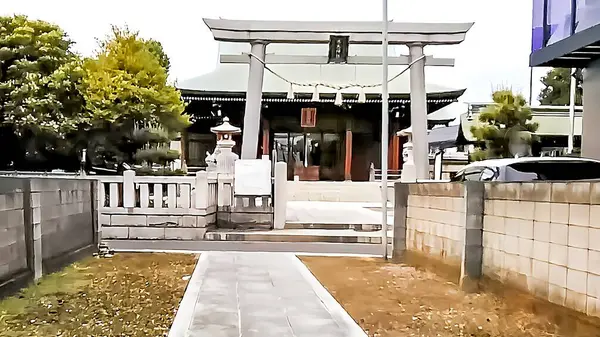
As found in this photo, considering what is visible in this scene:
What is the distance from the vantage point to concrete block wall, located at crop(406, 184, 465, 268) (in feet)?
23.2

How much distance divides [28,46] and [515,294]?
18369 mm

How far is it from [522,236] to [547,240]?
0.47 metres

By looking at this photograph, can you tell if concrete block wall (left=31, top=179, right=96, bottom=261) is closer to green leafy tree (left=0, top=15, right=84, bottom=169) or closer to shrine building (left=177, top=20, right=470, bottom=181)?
green leafy tree (left=0, top=15, right=84, bottom=169)

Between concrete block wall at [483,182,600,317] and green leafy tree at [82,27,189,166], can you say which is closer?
concrete block wall at [483,182,600,317]

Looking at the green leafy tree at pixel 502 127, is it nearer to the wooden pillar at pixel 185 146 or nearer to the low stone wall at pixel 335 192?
the low stone wall at pixel 335 192

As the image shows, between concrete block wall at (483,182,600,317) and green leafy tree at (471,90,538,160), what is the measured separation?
1544cm

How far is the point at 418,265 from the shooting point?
8.41m

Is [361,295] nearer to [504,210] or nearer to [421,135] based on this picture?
[504,210]

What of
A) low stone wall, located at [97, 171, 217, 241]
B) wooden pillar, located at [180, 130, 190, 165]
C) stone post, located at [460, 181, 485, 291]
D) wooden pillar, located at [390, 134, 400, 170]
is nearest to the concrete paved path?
stone post, located at [460, 181, 485, 291]

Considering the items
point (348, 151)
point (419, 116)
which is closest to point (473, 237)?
point (419, 116)

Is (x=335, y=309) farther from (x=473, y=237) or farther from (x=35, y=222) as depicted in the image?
(x=35, y=222)

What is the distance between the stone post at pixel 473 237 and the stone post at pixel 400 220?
242 cm

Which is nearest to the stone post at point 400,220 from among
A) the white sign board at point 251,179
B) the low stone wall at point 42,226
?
the white sign board at point 251,179

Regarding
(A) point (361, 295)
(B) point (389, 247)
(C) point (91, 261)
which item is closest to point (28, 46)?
(C) point (91, 261)
